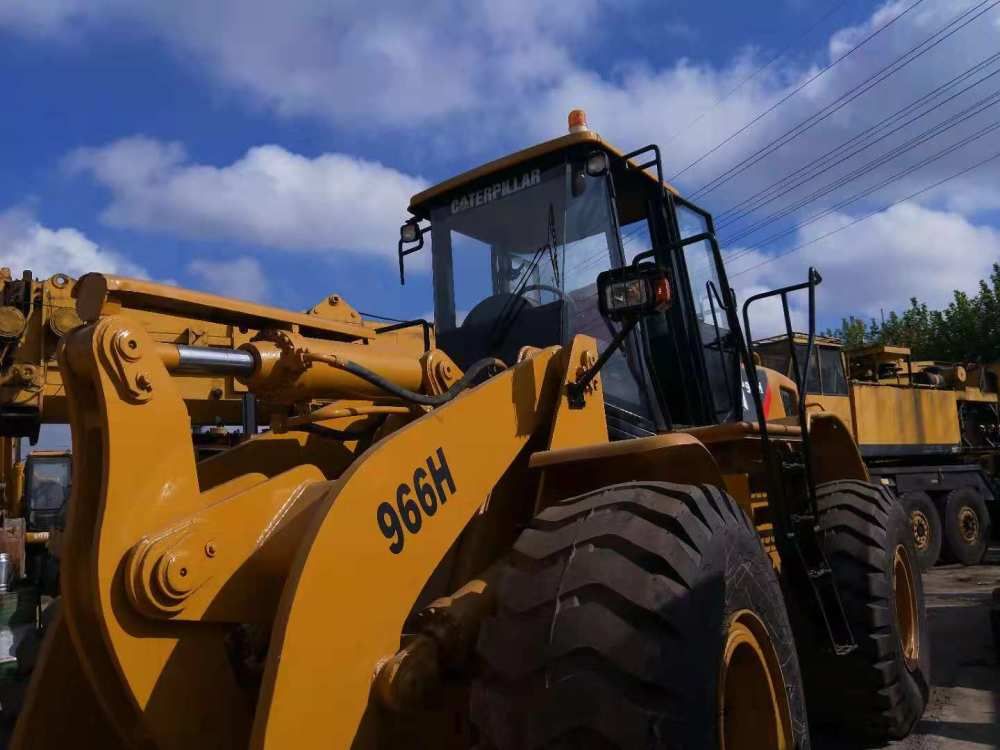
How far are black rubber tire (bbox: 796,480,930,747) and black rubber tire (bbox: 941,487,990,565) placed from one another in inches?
436

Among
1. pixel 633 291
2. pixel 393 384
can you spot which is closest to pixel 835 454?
pixel 633 291

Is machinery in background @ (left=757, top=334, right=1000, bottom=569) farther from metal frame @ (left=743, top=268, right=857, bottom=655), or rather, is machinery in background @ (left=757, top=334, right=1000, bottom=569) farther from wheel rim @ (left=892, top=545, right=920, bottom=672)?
metal frame @ (left=743, top=268, right=857, bottom=655)

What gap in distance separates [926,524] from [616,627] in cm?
1359

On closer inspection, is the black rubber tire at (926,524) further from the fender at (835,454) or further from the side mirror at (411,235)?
the side mirror at (411,235)

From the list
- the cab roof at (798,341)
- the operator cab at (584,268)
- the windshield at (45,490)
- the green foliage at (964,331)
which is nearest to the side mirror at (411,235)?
the operator cab at (584,268)

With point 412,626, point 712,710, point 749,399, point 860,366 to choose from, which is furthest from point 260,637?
point 860,366

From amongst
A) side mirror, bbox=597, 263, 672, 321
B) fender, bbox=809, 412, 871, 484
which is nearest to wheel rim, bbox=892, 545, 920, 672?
fender, bbox=809, 412, 871, 484

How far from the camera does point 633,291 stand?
3055 millimetres

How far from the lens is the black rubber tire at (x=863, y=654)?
4.22m

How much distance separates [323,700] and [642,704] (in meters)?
0.84

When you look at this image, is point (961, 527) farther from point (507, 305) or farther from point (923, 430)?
point (507, 305)

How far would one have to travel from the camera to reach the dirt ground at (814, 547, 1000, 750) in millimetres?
4578

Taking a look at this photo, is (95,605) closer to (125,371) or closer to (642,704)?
(125,371)

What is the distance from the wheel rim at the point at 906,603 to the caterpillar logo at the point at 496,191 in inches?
117
